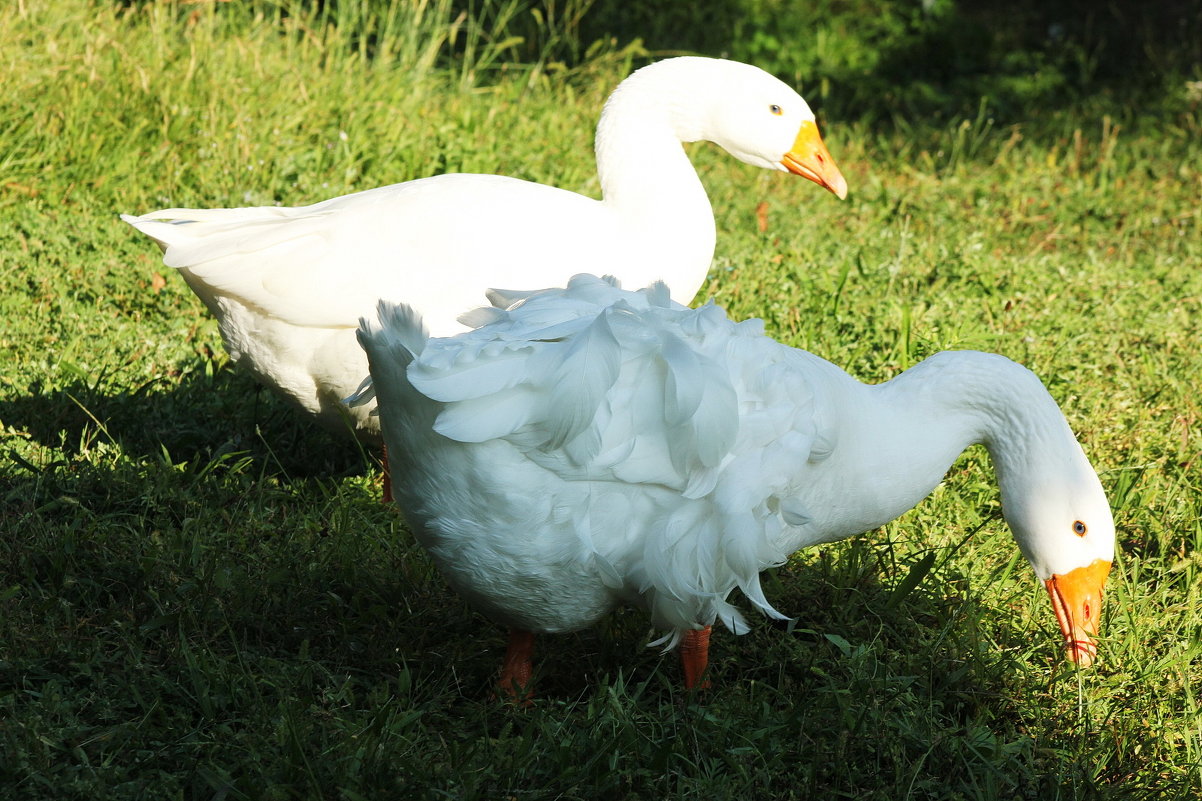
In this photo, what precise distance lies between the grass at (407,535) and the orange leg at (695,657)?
6 cm

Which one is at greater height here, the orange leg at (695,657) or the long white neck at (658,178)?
the long white neck at (658,178)

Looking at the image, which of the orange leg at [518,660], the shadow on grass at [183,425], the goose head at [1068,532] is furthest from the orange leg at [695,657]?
the shadow on grass at [183,425]

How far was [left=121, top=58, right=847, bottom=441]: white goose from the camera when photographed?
351cm

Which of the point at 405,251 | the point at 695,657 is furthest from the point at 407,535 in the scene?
the point at 695,657

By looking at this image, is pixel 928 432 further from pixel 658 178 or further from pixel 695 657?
pixel 658 178

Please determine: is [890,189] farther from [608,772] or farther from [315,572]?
[608,772]

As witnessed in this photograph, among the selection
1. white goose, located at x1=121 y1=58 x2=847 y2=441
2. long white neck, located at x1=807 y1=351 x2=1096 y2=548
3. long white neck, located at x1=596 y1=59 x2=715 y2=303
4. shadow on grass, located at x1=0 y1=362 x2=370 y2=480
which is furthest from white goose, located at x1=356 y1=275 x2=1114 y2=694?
shadow on grass, located at x1=0 y1=362 x2=370 y2=480

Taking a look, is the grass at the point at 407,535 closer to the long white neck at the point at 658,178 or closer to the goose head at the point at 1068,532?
the goose head at the point at 1068,532

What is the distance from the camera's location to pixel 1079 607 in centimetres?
309

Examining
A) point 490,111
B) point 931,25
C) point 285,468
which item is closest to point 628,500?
point 285,468

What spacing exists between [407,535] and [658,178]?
1411 millimetres

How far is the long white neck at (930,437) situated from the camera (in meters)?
2.84

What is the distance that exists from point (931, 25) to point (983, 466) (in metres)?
6.94

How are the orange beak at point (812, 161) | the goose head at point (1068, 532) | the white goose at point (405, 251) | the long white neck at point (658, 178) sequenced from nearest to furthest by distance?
the goose head at point (1068, 532) < the white goose at point (405, 251) < the long white neck at point (658, 178) < the orange beak at point (812, 161)
